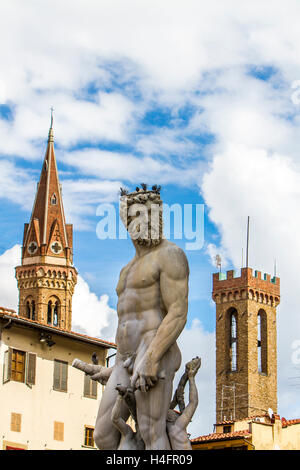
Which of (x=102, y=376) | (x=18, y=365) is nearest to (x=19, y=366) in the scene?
(x=18, y=365)

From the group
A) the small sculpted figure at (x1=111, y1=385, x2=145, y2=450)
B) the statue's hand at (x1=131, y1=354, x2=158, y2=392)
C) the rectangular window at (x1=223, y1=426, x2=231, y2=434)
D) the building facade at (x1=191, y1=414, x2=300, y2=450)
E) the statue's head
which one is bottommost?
the small sculpted figure at (x1=111, y1=385, x2=145, y2=450)

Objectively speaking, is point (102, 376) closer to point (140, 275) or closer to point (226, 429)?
point (140, 275)

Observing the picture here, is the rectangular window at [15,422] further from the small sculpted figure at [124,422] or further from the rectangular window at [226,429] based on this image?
the small sculpted figure at [124,422]

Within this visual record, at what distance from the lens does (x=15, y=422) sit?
3875 cm

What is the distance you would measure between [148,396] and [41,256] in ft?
319

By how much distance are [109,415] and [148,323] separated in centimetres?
93

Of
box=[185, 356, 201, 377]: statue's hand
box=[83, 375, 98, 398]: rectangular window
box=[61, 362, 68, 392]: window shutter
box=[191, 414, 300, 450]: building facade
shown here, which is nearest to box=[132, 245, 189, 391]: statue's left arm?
box=[185, 356, 201, 377]: statue's hand

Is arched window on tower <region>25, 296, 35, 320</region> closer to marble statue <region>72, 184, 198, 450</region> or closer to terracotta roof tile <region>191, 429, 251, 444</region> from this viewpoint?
terracotta roof tile <region>191, 429, 251, 444</region>

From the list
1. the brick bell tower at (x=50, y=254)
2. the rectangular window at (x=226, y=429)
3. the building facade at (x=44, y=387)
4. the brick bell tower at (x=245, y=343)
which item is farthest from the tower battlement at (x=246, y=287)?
the building facade at (x=44, y=387)

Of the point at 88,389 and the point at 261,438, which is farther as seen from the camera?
the point at 261,438

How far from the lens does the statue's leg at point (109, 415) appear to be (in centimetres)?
995

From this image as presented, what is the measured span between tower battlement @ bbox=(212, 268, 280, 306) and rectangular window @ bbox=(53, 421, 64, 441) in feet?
204

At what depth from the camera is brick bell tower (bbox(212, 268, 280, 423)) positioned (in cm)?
9600
